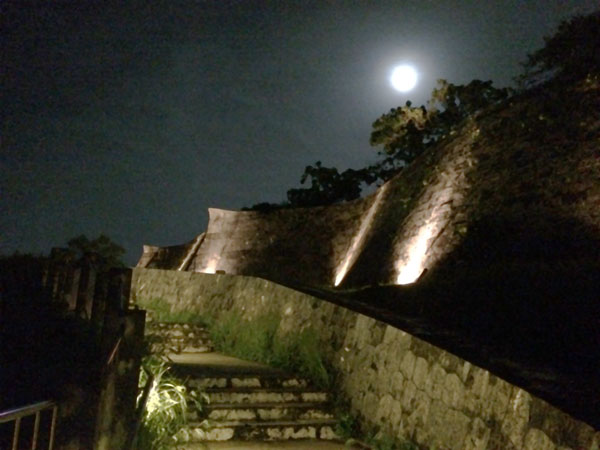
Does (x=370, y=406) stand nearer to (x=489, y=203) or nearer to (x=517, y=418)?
(x=517, y=418)

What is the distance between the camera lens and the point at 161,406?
16.2 feet

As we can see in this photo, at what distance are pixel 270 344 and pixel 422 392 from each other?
3.88 metres

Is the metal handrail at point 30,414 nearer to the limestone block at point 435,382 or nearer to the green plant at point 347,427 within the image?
the limestone block at point 435,382

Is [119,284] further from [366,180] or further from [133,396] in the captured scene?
[366,180]

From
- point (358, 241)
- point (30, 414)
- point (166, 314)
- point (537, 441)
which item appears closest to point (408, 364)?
point (537, 441)

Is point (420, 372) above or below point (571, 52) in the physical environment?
below

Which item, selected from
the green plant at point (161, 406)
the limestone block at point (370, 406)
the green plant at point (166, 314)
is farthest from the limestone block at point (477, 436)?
the green plant at point (166, 314)

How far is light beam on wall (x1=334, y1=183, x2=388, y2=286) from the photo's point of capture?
14.4 meters

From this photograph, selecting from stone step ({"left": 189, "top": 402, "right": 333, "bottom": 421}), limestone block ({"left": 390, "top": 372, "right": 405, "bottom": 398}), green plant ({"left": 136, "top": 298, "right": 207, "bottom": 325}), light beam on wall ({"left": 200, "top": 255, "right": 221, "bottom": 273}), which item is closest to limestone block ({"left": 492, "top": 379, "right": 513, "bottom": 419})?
limestone block ({"left": 390, "top": 372, "right": 405, "bottom": 398})

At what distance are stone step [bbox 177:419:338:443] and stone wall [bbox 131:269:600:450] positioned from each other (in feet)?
1.36

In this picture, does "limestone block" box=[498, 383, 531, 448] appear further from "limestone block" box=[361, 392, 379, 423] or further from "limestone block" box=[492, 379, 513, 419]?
"limestone block" box=[361, 392, 379, 423]

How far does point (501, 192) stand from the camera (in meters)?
9.49

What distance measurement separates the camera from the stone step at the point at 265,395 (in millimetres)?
5883

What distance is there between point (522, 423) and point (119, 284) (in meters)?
2.95
